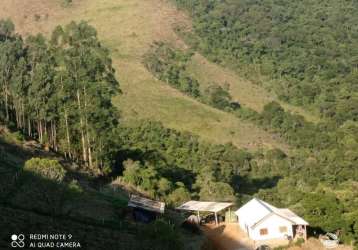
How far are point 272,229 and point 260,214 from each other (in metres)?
1.64

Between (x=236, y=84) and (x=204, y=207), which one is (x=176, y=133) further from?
(x=204, y=207)

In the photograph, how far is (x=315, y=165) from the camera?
79.8 m

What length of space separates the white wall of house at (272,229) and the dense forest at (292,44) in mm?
66132

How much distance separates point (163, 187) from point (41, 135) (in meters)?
14.4

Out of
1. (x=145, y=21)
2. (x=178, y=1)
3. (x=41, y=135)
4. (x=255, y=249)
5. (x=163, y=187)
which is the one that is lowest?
(x=255, y=249)

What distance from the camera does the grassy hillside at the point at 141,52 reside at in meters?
94.3

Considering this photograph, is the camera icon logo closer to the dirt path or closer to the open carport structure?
the dirt path

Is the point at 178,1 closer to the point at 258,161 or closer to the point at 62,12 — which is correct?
the point at 62,12

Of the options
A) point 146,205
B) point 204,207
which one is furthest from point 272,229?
point 146,205

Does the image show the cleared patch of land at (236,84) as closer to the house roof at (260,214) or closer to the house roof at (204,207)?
the house roof at (204,207)

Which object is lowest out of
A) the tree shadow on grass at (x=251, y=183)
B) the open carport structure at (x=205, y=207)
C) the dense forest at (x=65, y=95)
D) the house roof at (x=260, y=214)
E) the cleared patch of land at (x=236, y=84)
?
the house roof at (x=260, y=214)

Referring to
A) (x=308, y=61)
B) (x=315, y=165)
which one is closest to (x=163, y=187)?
(x=315, y=165)

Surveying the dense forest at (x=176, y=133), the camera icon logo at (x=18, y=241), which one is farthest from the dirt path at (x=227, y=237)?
the camera icon logo at (x=18, y=241)

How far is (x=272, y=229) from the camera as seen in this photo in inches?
1655
